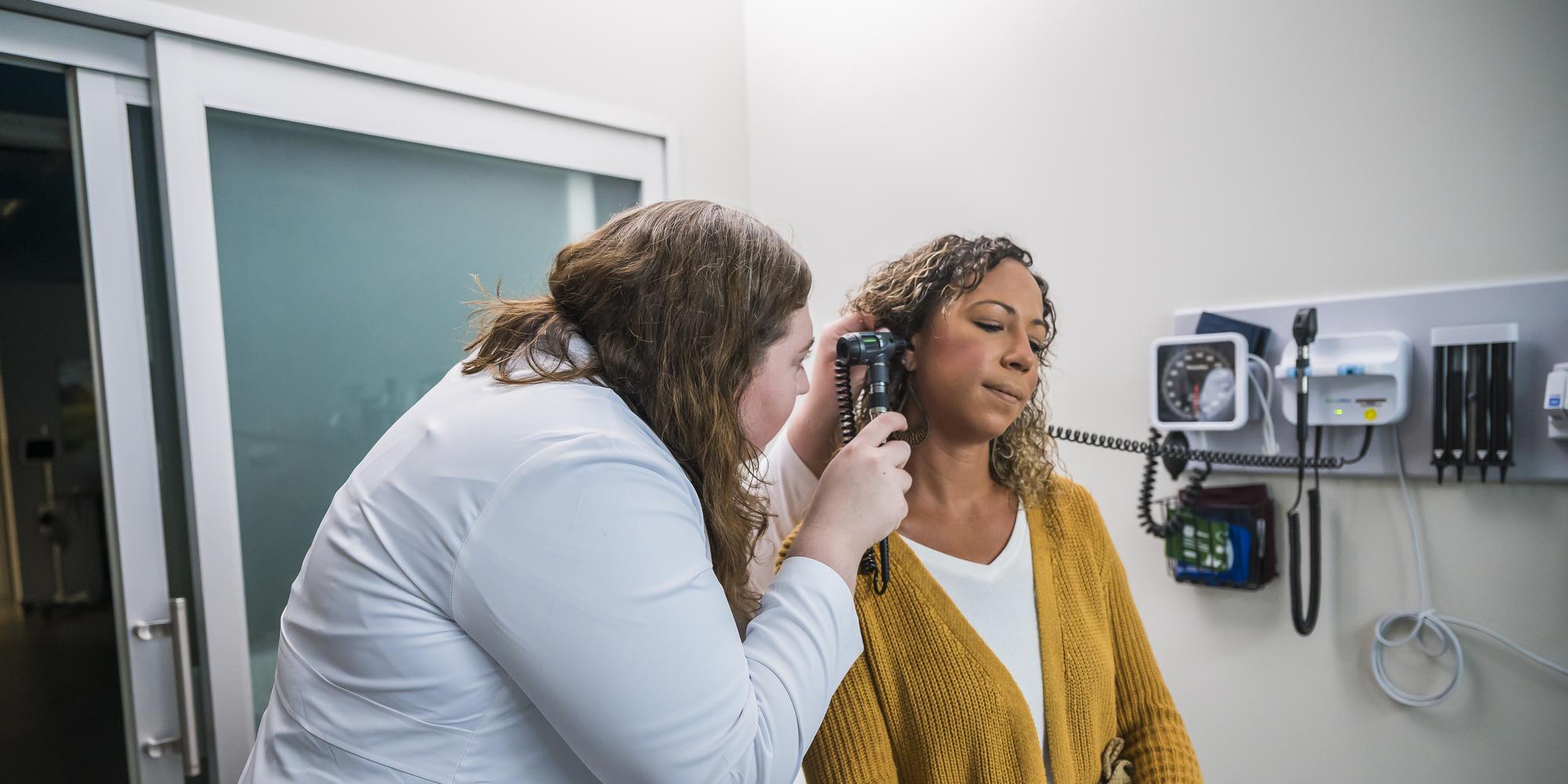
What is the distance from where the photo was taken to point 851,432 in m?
1.20

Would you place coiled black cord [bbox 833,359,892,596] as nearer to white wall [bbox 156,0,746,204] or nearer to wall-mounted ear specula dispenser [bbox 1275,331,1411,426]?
wall-mounted ear specula dispenser [bbox 1275,331,1411,426]

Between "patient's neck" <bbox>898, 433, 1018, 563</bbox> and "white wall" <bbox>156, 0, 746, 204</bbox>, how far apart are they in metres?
1.30

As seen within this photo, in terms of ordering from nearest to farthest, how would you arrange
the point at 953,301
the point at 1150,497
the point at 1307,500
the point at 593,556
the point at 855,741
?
the point at 593,556
the point at 855,741
the point at 953,301
the point at 1307,500
the point at 1150,497

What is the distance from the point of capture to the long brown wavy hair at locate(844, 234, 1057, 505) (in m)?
1.19

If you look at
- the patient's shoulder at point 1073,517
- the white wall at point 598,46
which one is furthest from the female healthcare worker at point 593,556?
the white wall at point 598,46

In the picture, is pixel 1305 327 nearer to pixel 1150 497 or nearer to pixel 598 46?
pixel 1150 497

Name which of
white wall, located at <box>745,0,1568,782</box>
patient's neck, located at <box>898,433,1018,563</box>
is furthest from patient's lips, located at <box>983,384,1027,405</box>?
white wall, located at <box>745,0,1568,782</box>

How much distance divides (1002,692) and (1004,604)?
12cm

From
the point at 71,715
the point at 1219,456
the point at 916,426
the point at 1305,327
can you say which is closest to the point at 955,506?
the point at 916,426

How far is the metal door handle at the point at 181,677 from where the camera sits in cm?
148

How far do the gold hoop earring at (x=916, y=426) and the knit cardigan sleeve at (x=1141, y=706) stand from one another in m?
0.31

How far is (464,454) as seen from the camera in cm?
74

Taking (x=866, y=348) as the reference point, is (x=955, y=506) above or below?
below

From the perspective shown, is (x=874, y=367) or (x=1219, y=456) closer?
(x=874, y=367)
